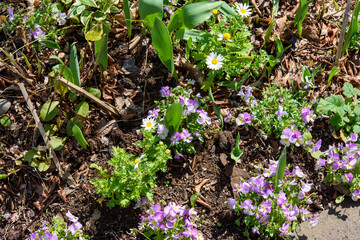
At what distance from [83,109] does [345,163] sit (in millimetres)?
1938

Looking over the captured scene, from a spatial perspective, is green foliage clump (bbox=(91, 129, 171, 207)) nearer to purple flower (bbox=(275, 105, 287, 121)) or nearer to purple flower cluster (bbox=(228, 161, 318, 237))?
purple flower cluster (bbox=(228, 161, 318, 237))

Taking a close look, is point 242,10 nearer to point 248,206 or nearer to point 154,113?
point 154,113

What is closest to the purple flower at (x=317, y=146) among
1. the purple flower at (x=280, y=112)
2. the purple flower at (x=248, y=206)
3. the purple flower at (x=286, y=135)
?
the purple flower at (x=286, y=135)

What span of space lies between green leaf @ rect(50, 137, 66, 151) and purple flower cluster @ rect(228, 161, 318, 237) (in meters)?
1.27

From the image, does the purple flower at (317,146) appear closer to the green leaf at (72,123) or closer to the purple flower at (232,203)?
the purple flower at (232,203)

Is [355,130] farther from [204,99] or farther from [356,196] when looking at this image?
[204,99]

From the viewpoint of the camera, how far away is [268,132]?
268cm

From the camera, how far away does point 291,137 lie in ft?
8.46

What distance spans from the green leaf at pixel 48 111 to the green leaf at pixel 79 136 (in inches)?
12.3

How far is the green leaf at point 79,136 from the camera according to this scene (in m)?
2.44

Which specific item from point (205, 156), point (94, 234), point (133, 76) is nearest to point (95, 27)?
point (133, 76)

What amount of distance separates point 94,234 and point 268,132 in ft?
4.77

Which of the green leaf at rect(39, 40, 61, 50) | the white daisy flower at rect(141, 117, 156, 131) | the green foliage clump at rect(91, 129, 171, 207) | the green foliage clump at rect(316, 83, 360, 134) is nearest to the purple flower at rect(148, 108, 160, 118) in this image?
the white daisy flower at rect(141, 117, 156, 131)

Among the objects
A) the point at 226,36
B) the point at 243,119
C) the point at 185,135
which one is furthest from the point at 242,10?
the point at 185,135
